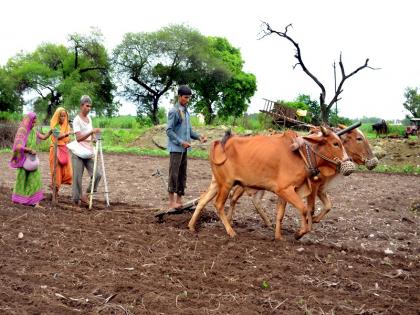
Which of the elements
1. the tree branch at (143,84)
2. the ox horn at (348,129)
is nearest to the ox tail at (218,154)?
the ox horn at (348,129)

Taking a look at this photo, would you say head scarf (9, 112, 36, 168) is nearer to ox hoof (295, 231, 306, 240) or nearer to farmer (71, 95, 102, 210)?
farmer (71, 95, 102, 210)

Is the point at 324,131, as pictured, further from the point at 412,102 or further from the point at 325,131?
the point at 412,102

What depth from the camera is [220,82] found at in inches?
1954

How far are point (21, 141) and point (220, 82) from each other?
136ft

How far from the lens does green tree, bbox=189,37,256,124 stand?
1864 inches

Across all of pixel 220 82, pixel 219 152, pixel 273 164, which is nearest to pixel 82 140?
pixel 219 152

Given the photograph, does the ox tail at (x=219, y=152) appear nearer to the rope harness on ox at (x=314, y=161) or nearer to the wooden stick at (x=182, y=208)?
the wooden stick at (x=182, y=208)

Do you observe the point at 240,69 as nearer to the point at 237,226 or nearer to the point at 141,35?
the point at 141,35

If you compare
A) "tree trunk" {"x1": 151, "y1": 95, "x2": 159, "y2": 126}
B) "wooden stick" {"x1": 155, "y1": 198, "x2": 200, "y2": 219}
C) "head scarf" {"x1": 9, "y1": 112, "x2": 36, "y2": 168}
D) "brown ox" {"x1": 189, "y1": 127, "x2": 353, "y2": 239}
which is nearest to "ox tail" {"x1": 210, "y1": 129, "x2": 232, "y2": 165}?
"brown ox" {"x1": 189, "y1": 127, "x2": 353, "y2": 239}

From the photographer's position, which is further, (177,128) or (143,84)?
(143,84)

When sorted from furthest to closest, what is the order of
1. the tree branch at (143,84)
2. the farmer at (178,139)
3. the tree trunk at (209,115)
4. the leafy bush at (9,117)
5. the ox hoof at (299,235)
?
the tree trunk at (209,115) → the tree branch at (143,84) → the leafy bush at (9,117) → the farmer at (178,139) → the ox hoof at (299,235)

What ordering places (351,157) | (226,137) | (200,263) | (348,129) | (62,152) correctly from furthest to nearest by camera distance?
(62,152), (351,157), (226,137), (348,129), (200,263)

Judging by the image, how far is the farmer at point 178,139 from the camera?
8266 mm

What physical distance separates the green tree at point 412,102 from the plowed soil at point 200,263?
55.1 metres
